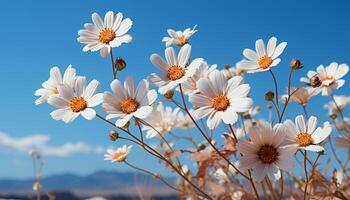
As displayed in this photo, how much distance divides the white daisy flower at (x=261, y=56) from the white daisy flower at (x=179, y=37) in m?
0.24

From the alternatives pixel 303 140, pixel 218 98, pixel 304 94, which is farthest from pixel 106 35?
pixel 304 94

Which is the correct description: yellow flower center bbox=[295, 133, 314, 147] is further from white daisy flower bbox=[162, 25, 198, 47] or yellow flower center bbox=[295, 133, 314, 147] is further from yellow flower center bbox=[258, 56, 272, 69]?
white daisy flower bbox=[162, 25, 198, 47]

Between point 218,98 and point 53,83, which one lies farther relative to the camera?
point 53,83

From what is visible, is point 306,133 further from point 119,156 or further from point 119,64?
point 119,156

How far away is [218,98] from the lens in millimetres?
1340

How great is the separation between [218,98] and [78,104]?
38 centimetres

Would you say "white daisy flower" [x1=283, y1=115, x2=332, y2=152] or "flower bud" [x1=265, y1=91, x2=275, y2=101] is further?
"flower bud" [x1=265, y1=91, x2=275, y2=101]

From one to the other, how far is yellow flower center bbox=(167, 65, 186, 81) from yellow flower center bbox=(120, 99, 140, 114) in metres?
0.12

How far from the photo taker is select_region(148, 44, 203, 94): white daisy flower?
4.53ft

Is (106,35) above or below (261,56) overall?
above

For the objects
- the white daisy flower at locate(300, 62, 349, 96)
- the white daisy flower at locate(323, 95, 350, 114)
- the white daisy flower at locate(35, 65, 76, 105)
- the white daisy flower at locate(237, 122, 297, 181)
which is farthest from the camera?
the white daisy flower at locate(323, 95, 350, 114)

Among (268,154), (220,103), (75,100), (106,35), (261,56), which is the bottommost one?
(268,154)

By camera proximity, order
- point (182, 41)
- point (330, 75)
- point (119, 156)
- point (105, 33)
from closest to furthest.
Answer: point (105, 33) → point (182, 41) → point (119, 156) → point (330, 75)

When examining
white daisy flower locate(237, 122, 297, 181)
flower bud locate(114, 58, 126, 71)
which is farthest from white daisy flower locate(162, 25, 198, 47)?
white daisy flower locate(237, 122, 297, 181)
